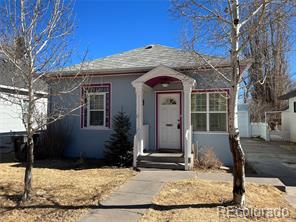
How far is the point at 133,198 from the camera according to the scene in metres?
5.33

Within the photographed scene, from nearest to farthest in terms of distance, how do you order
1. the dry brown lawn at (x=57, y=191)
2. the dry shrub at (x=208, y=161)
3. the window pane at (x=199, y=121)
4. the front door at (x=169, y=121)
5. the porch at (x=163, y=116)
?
the dry brown lawn at (x=57, y=191)
the dry shrub at (x=208, y=161)
the window pane at (x=199, y=121)
the porch at (x=163, y=116)
the front door at (x=169, y=121)

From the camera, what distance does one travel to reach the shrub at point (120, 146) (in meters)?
9.02

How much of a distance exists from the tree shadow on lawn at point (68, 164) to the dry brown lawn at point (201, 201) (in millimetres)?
3751

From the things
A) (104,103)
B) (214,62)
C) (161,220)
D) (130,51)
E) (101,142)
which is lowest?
(161,220)

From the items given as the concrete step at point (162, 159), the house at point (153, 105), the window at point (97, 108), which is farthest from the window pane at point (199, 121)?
the window at point (97, 108)

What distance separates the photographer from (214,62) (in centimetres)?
809

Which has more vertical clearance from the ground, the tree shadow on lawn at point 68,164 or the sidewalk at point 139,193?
the tree shadow on lawn at point 68,164

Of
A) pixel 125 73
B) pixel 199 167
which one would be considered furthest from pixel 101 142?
pixel 199 167

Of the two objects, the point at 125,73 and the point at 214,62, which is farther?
the point at 125,73

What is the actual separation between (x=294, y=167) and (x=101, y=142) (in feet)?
24.5

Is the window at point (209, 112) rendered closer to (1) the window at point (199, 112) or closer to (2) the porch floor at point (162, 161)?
A: (1) the window at point (199, 112)

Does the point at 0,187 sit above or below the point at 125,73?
below

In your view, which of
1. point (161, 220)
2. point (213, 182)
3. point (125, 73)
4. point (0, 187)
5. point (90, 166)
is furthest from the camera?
point (125, 73)

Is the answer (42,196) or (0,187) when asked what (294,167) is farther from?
(0,187)
